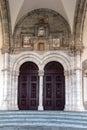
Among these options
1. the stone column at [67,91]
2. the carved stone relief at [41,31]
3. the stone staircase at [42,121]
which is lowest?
the stone staircase at [42,121]

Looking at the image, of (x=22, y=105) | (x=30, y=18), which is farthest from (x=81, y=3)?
(x=22, y=105)

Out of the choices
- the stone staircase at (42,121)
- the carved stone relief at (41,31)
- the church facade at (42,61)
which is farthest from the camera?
the carved stone relief at (41,31)

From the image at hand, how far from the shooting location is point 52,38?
47.0 ft

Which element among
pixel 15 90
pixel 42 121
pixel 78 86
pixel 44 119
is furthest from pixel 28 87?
pixel 42 121

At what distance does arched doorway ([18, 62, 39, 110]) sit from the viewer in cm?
1401

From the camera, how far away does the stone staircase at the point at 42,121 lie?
848 cm

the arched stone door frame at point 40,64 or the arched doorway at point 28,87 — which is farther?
the arched doorway at point 28,87

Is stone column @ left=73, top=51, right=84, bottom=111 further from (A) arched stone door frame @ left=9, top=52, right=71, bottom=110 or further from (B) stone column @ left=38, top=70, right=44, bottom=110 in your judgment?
(B) stone column @ left=38, top=70, right=44, bottom=110

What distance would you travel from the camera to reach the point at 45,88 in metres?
14.1

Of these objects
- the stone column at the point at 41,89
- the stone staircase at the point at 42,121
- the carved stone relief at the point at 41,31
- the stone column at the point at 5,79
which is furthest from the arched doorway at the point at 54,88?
the stone staircase at the point at 42,121

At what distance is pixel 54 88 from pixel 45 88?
484mm

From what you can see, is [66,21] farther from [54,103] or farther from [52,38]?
[54,103]

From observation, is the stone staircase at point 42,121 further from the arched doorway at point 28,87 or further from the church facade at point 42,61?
the arched doorway at point 28,87

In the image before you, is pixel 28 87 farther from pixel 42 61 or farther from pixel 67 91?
pixel 67 91
